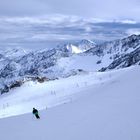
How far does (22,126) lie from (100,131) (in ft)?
21.6

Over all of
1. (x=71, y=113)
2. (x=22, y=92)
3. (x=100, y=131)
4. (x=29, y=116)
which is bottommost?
(x=22, y=92)

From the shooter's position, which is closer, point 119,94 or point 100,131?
point 100,131

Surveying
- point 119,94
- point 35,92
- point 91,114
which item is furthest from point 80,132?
point 35,92

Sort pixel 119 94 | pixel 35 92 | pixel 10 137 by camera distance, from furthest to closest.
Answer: pixel 35 92
pixel 119 94
pixel 10 137

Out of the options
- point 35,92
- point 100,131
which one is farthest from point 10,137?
point 35,92

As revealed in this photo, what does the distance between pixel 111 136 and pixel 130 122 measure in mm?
1443

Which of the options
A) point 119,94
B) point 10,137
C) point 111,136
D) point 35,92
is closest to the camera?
point 111,136

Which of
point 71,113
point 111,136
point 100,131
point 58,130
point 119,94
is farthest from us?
point 119,94

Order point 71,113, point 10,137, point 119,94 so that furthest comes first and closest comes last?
point 119,94
point 71,113
point 10,137

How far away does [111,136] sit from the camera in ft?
39.0

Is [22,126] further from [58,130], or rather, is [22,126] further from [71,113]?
[58,130]

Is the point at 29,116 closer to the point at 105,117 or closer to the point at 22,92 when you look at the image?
the point at 105,117

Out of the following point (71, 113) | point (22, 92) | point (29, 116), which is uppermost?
point (71, 113)

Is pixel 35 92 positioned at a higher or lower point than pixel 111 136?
lower
